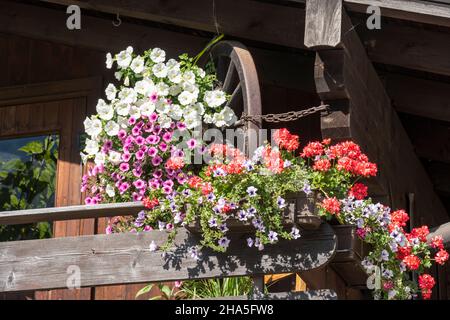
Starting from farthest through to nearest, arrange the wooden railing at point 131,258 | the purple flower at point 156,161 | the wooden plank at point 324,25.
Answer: the purple flower at point 156,161 < the wooden plank at point 324,25 < the wooden railing at point 131,258

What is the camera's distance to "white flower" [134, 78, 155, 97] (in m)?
6.61

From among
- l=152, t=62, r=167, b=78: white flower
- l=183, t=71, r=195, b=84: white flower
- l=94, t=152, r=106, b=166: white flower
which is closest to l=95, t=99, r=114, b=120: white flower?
l=94, t=152, r=106, b=166: white flower

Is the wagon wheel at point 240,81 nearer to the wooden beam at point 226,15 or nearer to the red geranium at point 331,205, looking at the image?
the wooden beam at point 226,15

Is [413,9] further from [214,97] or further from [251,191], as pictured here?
[251,191]

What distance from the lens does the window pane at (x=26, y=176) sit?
8281 millimetres

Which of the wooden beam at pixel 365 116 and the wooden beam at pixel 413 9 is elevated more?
the wooden beam at pixel 413 9

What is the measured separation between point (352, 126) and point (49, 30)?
118 inches

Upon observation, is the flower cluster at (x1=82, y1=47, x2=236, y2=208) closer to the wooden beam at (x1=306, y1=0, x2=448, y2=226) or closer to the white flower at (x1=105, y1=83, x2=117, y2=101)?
the white flower at (x1=105, y1=83, x2=117, y2=101)

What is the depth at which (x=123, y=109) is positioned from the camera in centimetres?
659

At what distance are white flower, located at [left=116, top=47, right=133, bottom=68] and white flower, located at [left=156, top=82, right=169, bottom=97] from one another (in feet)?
0.99

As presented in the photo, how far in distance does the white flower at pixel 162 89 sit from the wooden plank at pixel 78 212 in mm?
789

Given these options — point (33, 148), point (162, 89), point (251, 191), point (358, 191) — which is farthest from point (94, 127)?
point (33, 148)

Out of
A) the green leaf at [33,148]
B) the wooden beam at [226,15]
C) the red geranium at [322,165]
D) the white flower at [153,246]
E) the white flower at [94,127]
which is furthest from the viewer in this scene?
the green leaf at [33,148]

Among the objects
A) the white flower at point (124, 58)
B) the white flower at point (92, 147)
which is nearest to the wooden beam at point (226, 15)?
the white flower at point (124, 58)
